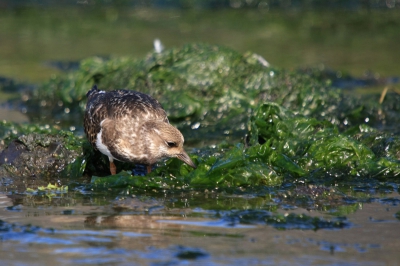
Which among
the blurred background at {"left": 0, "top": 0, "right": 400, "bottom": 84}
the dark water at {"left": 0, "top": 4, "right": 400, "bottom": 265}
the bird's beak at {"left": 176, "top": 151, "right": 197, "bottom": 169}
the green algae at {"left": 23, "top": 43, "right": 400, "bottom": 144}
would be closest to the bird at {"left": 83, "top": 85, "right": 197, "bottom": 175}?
the bird's beak at {"left": 176, "top": 151, "right": 197, "bottom": 169}

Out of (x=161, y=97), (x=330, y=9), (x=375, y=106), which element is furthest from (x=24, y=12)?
(x=375, y=106)

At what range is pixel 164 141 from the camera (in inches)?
209

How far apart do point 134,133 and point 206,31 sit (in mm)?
8638

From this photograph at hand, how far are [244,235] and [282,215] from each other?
1.39ft

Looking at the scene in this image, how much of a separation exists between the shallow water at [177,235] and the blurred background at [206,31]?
226 inches

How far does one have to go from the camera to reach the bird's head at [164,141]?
5305 millimetres

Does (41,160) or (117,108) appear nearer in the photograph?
(117,108)

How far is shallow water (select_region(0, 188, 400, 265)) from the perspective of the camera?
385 centimetres

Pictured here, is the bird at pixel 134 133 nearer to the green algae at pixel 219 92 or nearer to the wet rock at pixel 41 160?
the wet rock at pixel 41 160

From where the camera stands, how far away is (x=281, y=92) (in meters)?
8.00

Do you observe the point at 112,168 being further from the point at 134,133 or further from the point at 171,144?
the point at 171,144

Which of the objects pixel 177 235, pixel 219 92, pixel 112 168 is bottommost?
pixel 177 235

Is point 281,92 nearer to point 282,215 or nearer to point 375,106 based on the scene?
point 375,106

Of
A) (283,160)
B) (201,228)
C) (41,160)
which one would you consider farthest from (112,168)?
(201,228)
